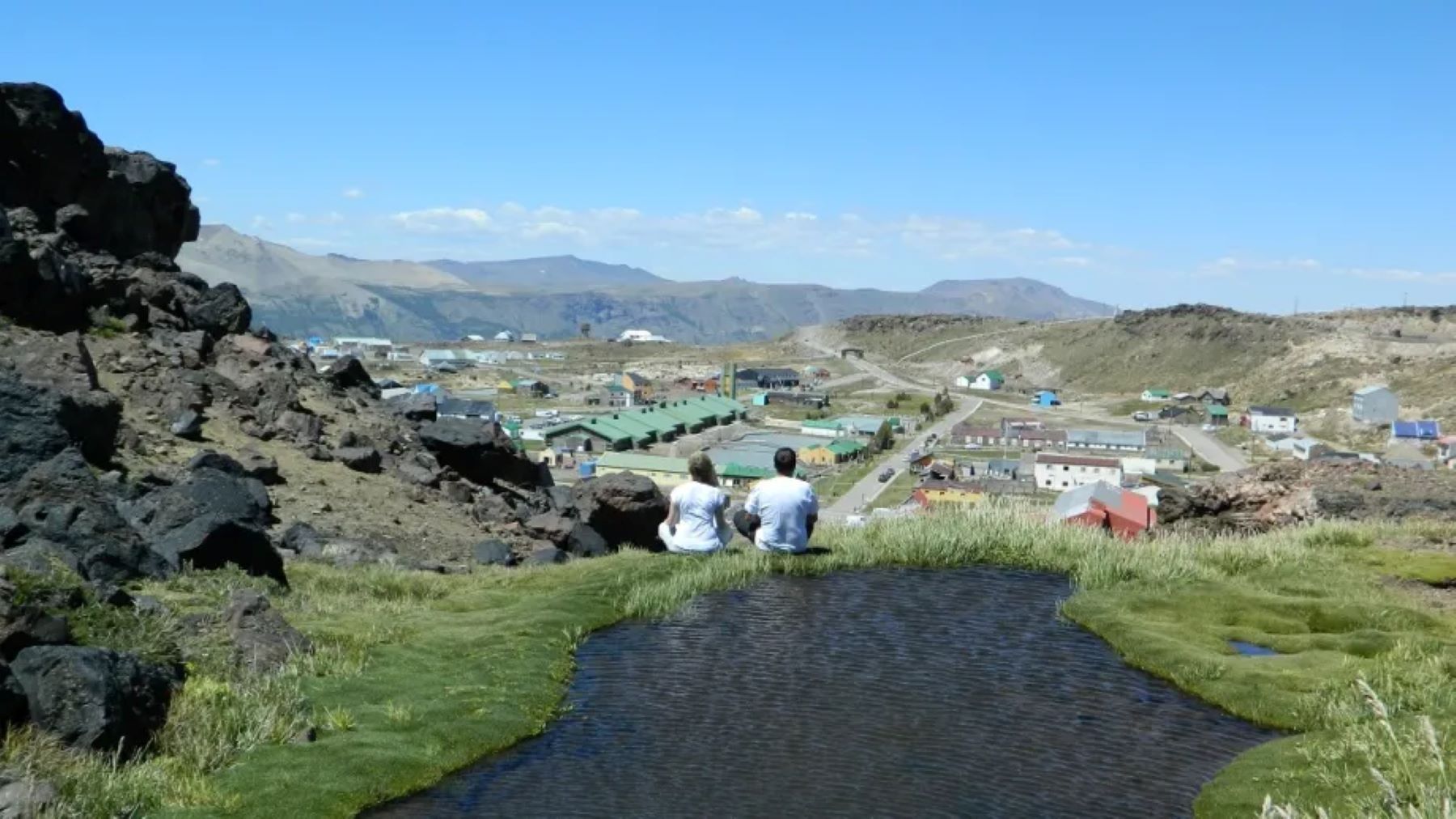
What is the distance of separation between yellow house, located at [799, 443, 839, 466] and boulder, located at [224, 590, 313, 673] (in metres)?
131

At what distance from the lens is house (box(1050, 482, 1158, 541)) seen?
28.1 meters

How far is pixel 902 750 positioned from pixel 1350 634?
8.03 m

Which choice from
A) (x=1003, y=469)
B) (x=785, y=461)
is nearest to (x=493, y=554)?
(x=785, y=461)

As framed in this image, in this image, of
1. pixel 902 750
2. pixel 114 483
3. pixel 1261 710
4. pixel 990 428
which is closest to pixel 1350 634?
pixel 1261 710

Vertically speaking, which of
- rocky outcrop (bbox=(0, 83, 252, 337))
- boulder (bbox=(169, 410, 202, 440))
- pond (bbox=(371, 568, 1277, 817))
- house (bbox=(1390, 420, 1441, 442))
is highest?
rocky outcrop (bbox=(0, 83, 252, 337))

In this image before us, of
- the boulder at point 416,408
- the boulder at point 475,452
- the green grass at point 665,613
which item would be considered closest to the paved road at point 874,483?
the boulder at point 416,408

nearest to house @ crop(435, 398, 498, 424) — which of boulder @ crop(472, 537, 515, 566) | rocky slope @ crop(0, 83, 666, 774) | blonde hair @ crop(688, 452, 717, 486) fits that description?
rocky slope @ crop(0, 83, 666, 774)

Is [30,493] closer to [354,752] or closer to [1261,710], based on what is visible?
[354,752]

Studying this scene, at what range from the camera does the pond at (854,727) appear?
432 inches

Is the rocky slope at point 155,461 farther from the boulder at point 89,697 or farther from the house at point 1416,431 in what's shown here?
the house at point 1416,431

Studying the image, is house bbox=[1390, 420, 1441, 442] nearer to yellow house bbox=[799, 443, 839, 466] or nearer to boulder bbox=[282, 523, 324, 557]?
yellow house bbox=[799, 443, 839, 466]

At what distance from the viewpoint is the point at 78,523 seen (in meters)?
16.8

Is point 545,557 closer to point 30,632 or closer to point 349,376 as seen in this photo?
point 30,632

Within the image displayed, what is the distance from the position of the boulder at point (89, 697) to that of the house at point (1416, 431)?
15272cm
